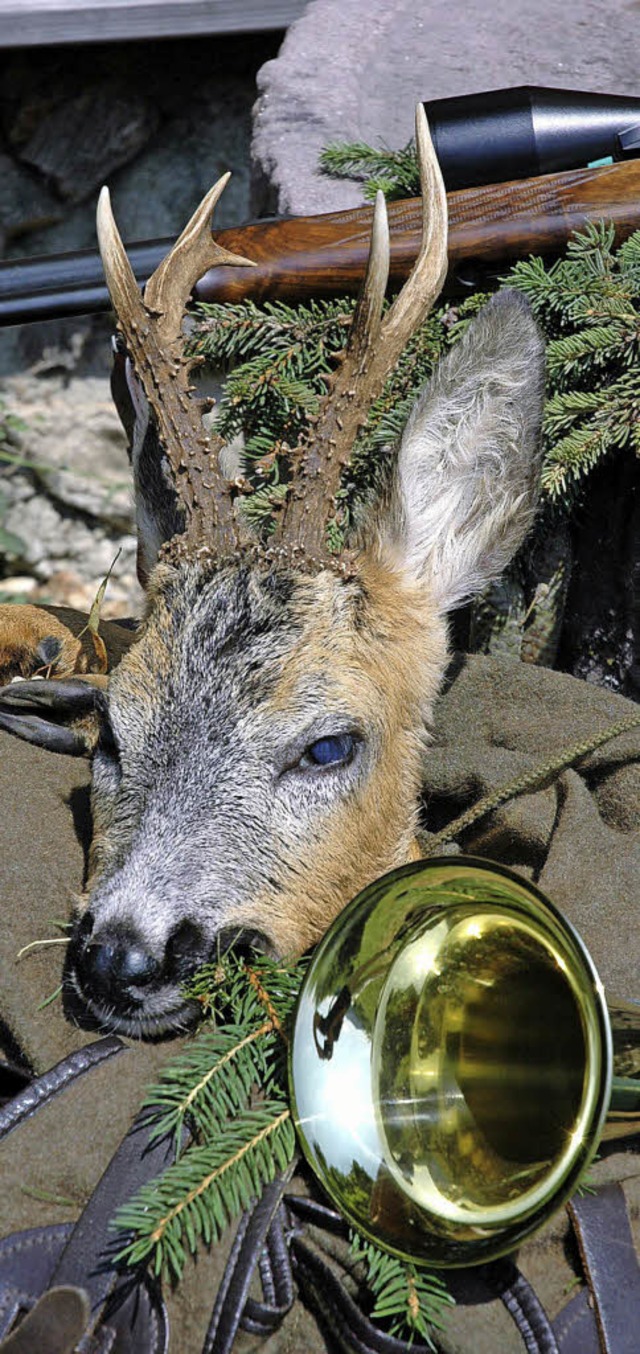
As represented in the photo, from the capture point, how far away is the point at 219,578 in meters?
3.84

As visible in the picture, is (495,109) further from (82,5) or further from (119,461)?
(119,461)

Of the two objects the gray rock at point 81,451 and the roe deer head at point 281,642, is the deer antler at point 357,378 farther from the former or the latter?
the gray rock at point 81,451

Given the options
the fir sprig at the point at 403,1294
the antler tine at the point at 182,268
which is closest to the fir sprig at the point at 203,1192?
the fir sprig at the point at 403,1294

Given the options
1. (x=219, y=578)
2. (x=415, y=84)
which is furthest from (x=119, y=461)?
(x=219, y=578)

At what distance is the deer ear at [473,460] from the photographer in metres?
4.01

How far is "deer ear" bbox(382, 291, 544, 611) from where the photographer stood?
158 inches

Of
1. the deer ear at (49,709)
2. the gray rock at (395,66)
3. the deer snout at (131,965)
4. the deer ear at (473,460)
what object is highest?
the gray rock at (395,66)

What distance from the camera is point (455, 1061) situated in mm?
3059

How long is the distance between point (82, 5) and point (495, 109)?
180 inches

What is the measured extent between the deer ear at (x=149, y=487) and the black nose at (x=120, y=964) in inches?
57.9

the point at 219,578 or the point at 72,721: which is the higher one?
the point at 219,578

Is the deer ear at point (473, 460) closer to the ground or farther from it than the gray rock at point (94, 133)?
closer to the ground

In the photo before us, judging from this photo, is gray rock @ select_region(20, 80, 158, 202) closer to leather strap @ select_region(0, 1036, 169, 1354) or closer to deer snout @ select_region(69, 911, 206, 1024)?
deer snout @ select_region(69, 911, 206, 1024)

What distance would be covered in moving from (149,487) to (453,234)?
1569 millimetres
